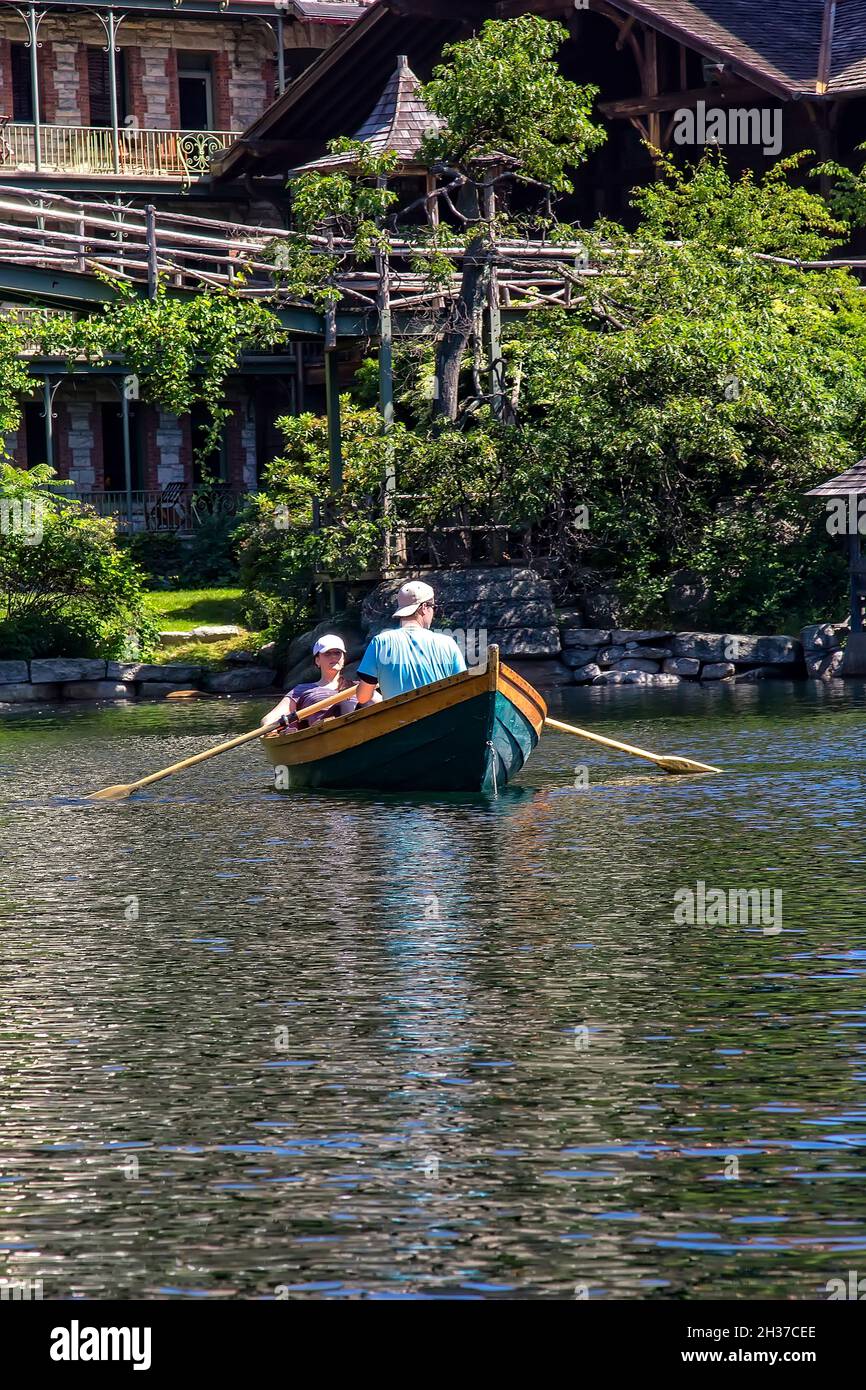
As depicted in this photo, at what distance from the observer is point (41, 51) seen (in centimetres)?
4500

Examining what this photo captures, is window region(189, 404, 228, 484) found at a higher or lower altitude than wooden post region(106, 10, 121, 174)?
lower

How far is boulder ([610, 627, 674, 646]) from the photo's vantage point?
3136cm

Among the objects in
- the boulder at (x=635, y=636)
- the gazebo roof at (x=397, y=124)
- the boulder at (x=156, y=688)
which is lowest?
the boulder at (x=156, y=688)

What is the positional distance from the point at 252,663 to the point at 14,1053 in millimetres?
23715

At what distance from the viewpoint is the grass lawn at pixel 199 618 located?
109 feet

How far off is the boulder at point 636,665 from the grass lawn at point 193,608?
21.8 ft

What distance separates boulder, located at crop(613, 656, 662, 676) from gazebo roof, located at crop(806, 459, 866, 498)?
365 centimetres

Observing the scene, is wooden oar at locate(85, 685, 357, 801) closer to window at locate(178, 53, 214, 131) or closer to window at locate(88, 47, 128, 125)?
window at locate(88, 47, 128, 125)

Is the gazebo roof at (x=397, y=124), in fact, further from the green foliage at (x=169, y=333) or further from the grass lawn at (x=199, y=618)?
the grass lawn at (x=199, y=618)

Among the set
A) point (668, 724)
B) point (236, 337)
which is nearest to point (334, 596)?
point (236, 337)

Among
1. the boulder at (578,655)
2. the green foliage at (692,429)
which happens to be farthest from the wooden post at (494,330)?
the boulder at (578,655)

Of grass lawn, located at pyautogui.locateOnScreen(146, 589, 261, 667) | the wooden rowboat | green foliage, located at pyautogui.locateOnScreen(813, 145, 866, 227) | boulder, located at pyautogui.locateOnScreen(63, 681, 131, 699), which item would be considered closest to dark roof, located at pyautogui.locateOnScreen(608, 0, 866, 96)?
green foliage, located at pyautogui.locateOnScreen(813, 145, 866, 227)

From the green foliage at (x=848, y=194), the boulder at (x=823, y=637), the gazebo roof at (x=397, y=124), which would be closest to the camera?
the boulder at (x=823, y=637)

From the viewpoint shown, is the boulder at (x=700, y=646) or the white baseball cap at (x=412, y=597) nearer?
the white baseball cap at (x=412, y=597)
